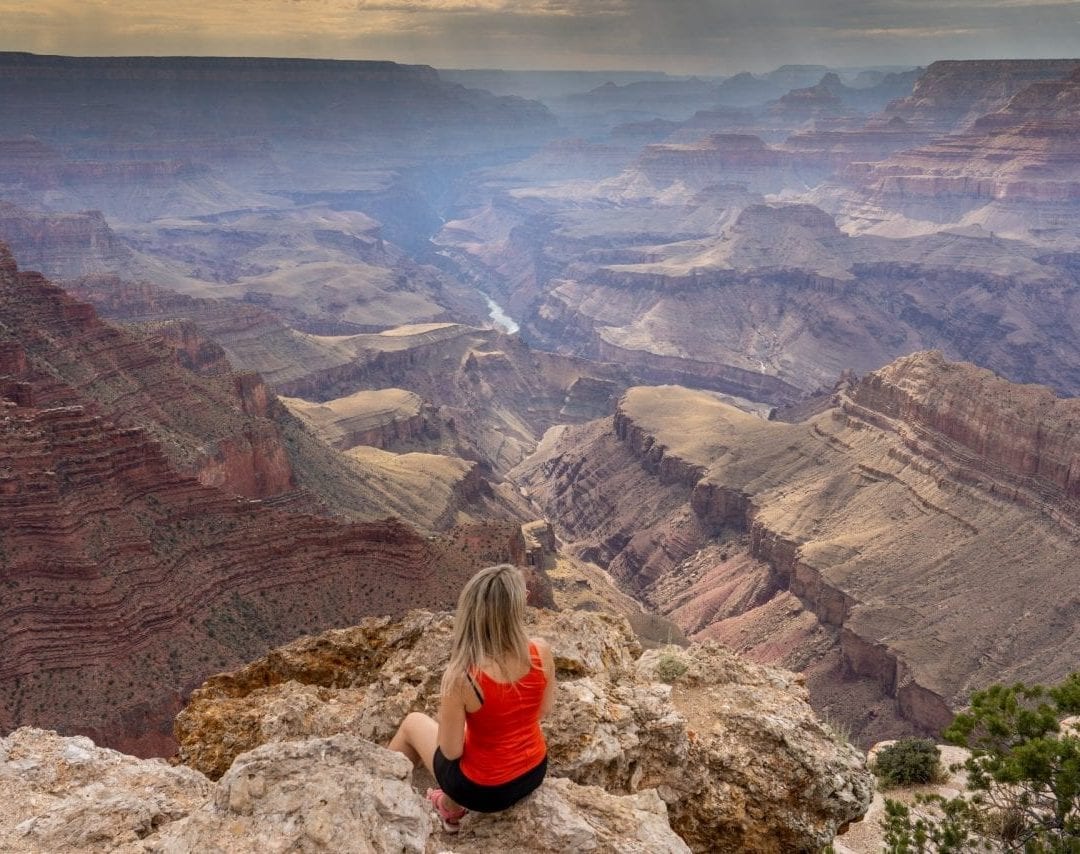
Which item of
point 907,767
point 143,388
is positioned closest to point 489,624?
point 907,767

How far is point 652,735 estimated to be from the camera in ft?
41.0

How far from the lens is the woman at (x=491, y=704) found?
9688mm

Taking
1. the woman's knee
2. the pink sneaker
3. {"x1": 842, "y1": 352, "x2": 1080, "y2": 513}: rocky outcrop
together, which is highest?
the woman's knee

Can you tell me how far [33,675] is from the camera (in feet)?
105

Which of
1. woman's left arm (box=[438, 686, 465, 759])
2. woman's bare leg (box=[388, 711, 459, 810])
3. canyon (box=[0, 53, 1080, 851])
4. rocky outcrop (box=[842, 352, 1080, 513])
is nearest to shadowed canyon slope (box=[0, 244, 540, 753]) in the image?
canyon (box=[0, 53, 1080, 851])

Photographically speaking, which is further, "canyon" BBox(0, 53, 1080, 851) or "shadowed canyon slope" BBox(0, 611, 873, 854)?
"canyon" BBox(0, 53, 1080, 851)

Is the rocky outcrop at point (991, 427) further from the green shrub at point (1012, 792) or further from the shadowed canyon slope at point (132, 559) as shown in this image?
the green shrub at point (1012, 792)

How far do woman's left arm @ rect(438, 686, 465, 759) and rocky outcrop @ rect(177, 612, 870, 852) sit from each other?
1320 millimetres

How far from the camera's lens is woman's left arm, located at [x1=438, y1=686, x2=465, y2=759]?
9.88 metres

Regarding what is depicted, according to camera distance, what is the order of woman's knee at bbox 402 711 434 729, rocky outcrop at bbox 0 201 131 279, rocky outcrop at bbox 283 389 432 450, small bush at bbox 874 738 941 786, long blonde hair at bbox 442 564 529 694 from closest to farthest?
long blonde hair at bbox 442 564 529 694 < woman's knee at bbox 402 711 434 729 < small bush at bbox 874 738 941 786 < rocky outcrop at bbox 283 389 432 450 < rocky outcrop at bbox 0 201 131 279

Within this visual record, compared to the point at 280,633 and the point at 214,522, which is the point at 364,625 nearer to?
the point at 280,633

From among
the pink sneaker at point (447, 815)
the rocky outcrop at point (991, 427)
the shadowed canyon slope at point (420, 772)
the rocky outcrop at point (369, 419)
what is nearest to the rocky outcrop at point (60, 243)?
the rocky outcrop at point (369, 419)

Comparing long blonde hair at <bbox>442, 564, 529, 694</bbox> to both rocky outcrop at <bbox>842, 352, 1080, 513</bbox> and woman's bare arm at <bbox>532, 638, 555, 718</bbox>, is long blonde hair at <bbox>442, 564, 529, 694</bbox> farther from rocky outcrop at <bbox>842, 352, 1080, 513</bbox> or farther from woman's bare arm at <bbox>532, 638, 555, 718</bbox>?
rocky outcrop at <bbox>842, 352, 1080, 513</bbox>

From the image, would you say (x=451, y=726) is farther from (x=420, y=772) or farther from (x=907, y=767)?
(x=907, y=767)
